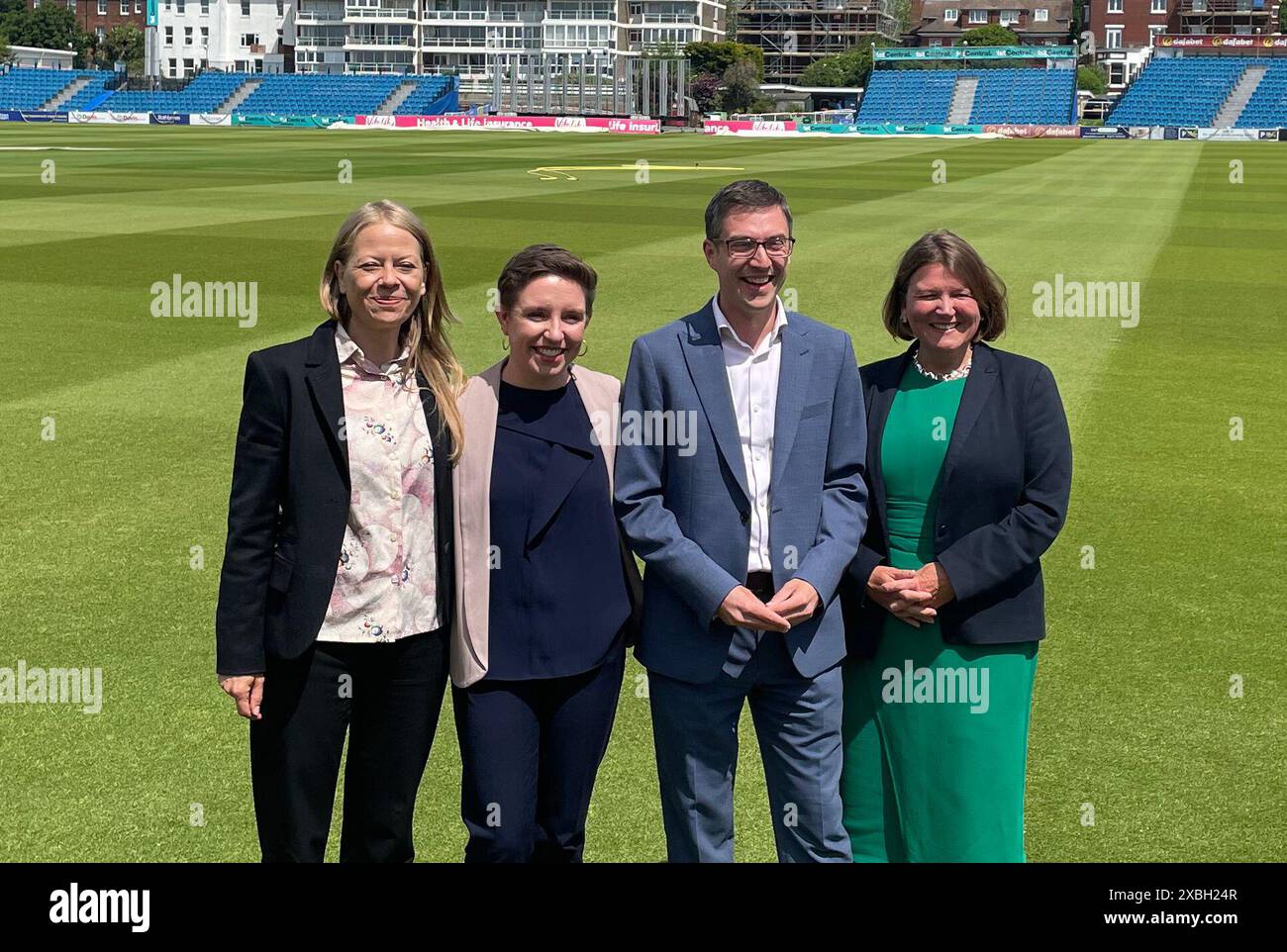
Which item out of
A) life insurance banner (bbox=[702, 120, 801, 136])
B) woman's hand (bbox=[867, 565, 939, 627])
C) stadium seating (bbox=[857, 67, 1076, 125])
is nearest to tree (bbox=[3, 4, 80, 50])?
stadium seating (bbox=[857, 67, 1076, 125])

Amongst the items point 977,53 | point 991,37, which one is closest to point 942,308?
point 977,53

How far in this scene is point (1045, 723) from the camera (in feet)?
20.3

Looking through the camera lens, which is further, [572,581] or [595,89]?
[595,89]

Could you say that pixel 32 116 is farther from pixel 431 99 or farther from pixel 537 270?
pixel 537 270

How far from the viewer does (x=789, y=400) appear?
416cm

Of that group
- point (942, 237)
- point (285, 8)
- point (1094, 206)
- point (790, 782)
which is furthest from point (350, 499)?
point (285, 8)

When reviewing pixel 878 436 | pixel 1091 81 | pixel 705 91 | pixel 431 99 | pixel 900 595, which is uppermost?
pixel 1091 81

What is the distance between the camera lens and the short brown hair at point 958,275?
168 inches

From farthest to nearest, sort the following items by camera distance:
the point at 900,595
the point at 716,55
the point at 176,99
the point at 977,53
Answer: the point at 716,55, the point at 977,53, the point at 176,99, the point at 900,595

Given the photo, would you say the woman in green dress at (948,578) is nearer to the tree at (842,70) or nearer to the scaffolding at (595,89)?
the scaffolding at (595,89)

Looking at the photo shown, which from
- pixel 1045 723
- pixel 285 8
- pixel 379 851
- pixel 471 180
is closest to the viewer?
pixel 379 851

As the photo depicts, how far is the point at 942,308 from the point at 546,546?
4.61ft
